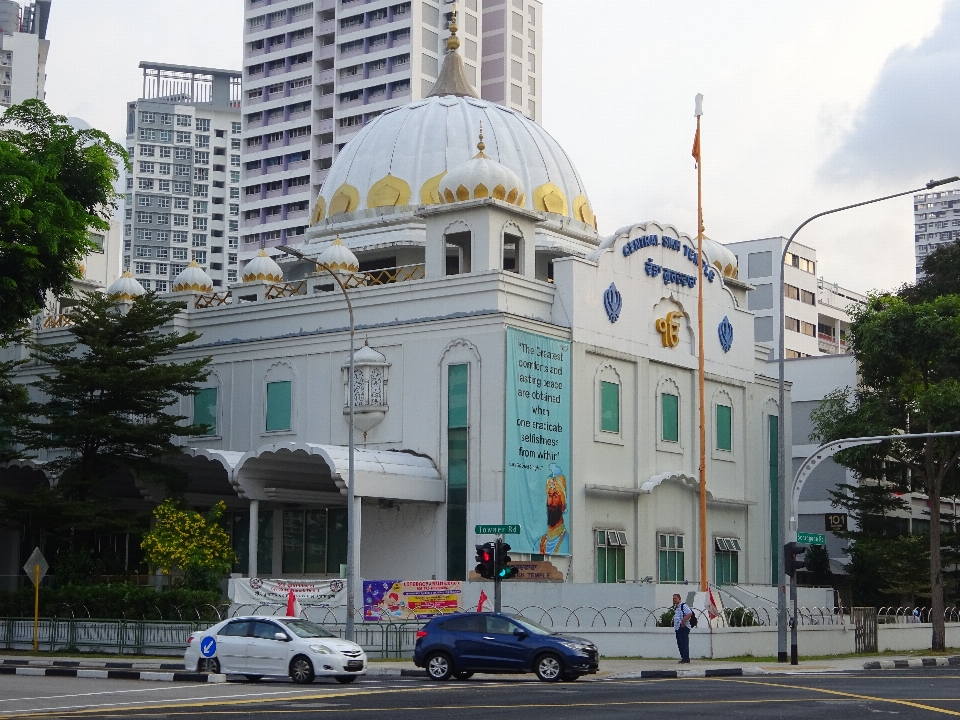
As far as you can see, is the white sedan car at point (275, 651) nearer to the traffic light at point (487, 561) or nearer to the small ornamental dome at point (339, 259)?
the traffic light at point (487, 561)

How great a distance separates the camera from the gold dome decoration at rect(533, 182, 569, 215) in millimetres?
54875

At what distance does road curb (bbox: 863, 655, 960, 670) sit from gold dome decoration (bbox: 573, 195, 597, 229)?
21701mm

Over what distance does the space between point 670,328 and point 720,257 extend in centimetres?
771

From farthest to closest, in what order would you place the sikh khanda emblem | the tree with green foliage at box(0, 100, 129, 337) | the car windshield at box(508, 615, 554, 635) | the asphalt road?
the sikh khanda emblem, the tree with green foliage at box(0, 100, 129, 337), the car windshield at box(508, 615, 554, 635), the asphalt road

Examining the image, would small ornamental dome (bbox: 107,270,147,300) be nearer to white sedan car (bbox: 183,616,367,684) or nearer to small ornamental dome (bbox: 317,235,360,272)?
small ornamental dome (bbox: 317,235,360,272)

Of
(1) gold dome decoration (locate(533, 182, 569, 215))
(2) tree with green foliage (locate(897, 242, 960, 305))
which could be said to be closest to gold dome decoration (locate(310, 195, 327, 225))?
(1) gold dome decoration (locate(533, 182, 569, 215))

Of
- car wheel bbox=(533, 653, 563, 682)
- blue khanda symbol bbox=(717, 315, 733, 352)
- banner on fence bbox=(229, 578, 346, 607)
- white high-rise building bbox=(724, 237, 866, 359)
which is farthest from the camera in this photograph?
white high-rise building bbox=(724, 237, 866, 359)

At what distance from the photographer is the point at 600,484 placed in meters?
46.3

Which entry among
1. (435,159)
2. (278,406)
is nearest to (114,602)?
(278,406)

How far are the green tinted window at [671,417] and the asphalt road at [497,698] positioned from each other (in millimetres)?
19663

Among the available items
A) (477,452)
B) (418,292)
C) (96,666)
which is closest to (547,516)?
(477,452)

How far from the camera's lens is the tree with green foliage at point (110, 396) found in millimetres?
44344

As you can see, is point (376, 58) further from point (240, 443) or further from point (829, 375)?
point (240, 443)

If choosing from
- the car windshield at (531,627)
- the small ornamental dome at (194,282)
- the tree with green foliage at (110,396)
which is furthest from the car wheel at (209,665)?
the small ornamental dome at (194,282)
